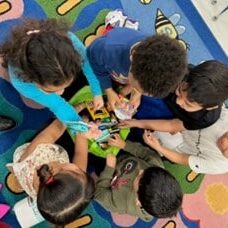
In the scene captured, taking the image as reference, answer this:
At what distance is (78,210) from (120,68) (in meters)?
0.41

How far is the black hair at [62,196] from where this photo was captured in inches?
42.8

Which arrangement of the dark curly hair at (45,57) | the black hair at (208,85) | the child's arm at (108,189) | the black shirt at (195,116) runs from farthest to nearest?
1. the child's arm at (108,189)
2. the black shirt at (195,116)
3. the black hair at (208,85)
4. the dark curly hair at (45,57)

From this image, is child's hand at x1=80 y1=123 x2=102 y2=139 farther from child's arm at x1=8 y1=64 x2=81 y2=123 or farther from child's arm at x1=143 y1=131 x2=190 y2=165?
child's arm at x1=143 y1=131 x2=190 y2=165

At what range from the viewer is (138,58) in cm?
105

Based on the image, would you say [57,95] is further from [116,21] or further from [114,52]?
[116,21]

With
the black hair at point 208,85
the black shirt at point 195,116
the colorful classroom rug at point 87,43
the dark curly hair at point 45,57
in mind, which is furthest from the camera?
the colorful classroom rug at point 87,43

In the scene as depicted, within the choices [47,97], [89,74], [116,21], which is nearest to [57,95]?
[47,97]

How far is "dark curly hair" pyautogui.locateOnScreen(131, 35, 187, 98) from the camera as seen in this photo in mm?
1035

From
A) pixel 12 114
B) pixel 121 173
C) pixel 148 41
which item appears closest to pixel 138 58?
pixel 148 41

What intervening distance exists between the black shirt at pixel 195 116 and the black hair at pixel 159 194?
0.19 m

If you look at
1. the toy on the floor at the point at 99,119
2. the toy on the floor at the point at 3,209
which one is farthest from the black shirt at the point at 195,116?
the toy on the floor at the point at 3,209

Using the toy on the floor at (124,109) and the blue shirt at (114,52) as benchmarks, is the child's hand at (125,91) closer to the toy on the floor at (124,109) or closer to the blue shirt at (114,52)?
the toy on the floor at (124,109)

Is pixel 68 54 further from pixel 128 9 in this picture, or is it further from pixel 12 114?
pixel 128 9

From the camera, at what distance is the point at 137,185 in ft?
4.04
